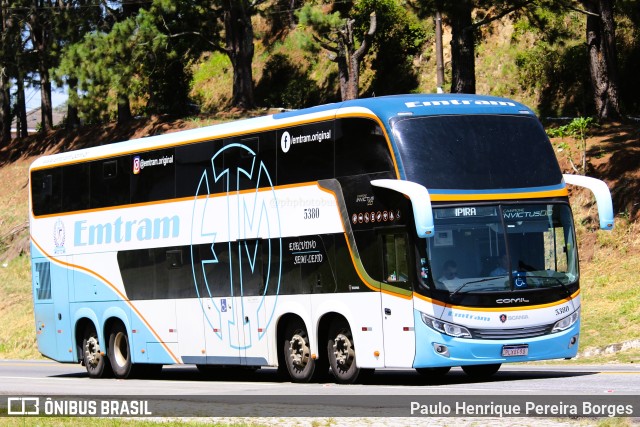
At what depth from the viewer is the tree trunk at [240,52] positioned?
54281 millimetres

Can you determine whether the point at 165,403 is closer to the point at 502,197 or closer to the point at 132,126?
the point at 502,197

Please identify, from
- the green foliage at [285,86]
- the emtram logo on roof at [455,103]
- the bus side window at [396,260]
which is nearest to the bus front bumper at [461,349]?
the bus side window at [396,260]

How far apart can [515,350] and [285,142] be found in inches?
213

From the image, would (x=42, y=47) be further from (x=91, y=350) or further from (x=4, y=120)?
(x=91, y=350)

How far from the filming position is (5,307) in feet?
144

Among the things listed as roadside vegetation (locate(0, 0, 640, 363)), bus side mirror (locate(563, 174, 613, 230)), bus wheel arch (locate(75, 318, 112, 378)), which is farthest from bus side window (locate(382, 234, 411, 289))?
bus wheel arch (locate(75, 318, 112, 378))

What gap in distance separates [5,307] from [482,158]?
29.7 metres

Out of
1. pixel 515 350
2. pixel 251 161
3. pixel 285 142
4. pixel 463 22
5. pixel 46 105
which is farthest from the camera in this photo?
pixel 46 105

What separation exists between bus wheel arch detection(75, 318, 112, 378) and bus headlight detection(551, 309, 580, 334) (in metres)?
10.6

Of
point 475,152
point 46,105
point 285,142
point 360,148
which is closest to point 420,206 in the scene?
point 475,152

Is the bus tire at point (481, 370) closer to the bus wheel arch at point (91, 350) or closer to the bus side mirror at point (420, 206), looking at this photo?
the bus side mirror at point (420, 206)

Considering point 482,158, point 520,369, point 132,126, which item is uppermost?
point 132,126

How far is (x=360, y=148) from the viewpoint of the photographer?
18.5 metres

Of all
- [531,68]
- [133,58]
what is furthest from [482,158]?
[133,58]
